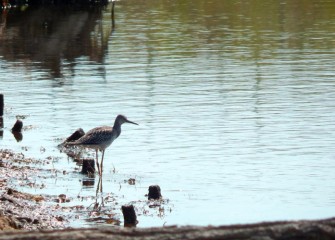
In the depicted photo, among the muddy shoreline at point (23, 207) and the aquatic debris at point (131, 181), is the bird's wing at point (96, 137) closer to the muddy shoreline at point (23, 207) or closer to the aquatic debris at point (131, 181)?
the aquatic debris at point (131, 181)

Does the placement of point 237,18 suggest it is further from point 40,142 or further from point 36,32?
point 40,142

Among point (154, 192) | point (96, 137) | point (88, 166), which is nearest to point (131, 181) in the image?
point (88, 166)

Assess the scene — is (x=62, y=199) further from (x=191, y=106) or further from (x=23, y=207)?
(x=191, y=106)

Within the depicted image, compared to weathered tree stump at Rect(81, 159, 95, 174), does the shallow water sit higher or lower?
lower

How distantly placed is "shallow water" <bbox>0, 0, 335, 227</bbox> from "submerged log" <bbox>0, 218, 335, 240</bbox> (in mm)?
12878

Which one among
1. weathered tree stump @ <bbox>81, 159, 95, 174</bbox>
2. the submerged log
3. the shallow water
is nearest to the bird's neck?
weathered tree stump @ <bbox>81, 159, 95, 174</bbox>

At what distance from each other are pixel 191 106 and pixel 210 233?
27856 millimetres

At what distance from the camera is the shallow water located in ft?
66.7

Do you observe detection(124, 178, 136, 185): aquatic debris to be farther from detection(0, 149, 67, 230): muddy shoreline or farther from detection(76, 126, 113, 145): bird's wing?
detection(0, 149, 67, 230): muddy shoreline

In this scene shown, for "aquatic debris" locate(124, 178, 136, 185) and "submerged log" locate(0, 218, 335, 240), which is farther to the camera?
"aquatic debris" locate(124, 178, 136, 185)

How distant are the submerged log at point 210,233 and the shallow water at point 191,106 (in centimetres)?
1288

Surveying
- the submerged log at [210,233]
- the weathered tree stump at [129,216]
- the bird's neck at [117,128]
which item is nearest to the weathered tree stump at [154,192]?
the weathered tree stump at [129,216]

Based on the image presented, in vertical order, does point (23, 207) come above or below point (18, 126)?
above

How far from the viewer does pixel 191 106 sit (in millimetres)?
32094
